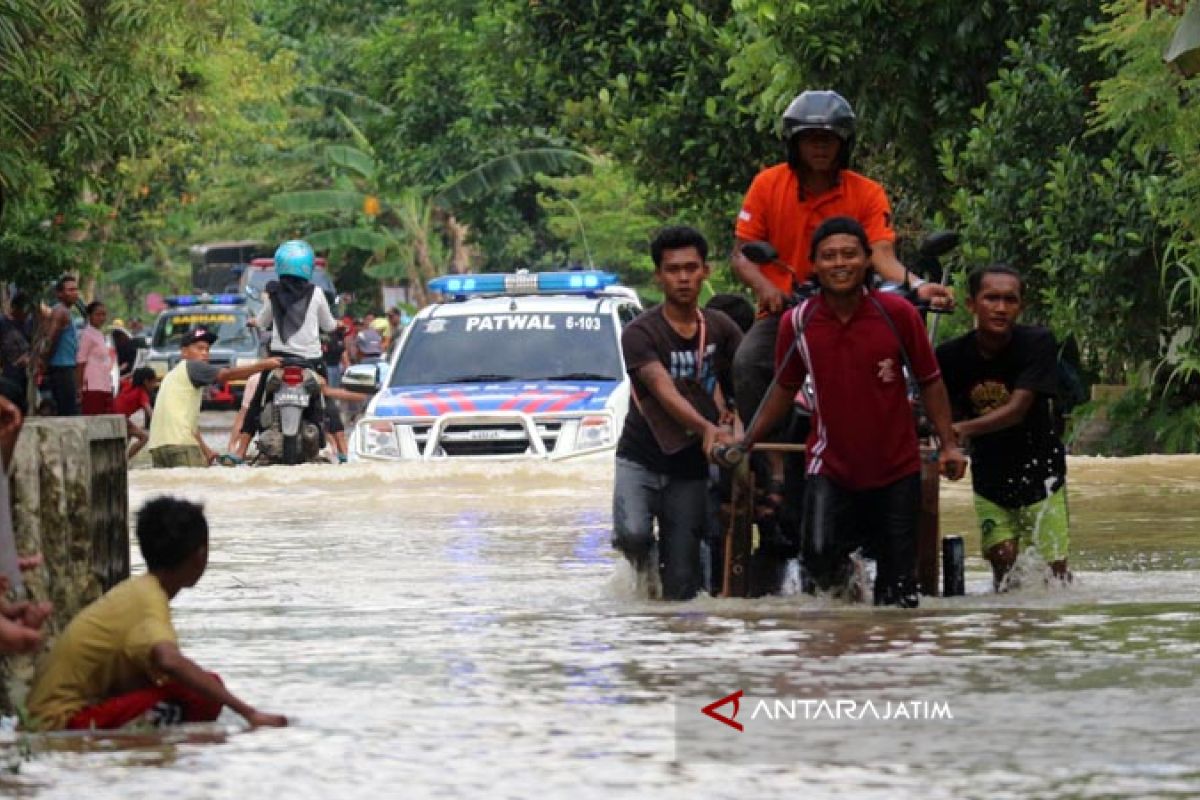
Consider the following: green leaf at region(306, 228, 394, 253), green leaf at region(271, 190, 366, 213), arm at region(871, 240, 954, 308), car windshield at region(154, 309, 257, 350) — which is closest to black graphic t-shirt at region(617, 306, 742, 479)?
arm at region(871, 240, 954, 308)

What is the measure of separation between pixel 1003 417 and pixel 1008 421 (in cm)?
3

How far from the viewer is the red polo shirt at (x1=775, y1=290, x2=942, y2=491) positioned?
1038 cm

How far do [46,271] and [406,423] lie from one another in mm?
16369

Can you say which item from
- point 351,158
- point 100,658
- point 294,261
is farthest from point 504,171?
point 100,658

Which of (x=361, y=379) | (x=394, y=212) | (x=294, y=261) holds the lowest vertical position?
(x=361, y=379)

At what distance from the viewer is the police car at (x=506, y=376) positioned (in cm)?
1972

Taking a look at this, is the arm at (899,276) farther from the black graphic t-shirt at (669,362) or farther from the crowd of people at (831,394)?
the black graphic t-shirt at (669,362)

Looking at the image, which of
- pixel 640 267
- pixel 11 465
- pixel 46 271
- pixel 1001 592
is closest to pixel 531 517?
pixel 1001 592

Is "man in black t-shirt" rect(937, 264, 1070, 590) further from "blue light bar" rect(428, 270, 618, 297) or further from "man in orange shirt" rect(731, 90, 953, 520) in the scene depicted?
"blue light bar" rect(428, 270, 618, 297)

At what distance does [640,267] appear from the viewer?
199 ft

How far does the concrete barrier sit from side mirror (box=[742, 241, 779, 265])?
258 centimetres

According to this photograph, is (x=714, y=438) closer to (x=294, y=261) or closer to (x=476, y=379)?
(x=476, y=379)

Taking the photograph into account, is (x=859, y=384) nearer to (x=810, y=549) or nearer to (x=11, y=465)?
(x=810, y=549)

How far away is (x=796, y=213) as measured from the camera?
11.4m
